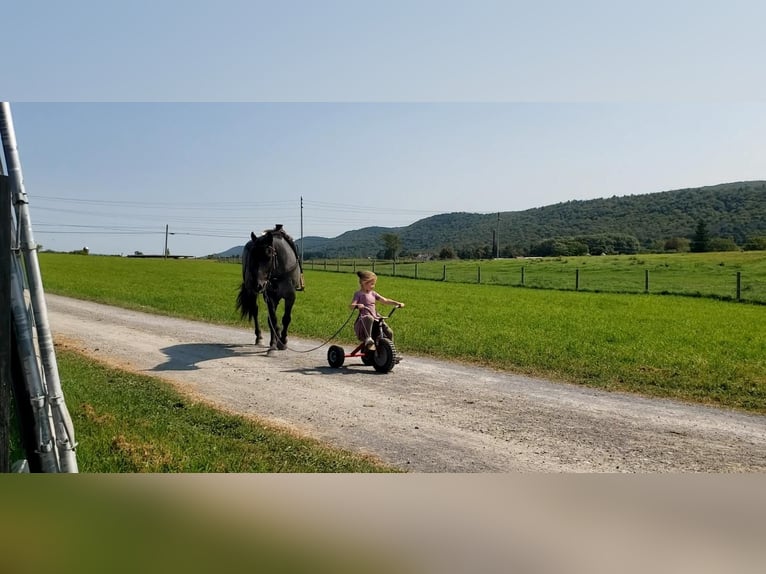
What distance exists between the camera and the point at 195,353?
7043 mm

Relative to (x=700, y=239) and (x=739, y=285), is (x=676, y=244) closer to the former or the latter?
(x=700, y=239)

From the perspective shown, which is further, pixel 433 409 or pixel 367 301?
pixel 367 301

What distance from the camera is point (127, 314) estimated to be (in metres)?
8.15

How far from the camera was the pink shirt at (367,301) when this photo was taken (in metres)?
6.58

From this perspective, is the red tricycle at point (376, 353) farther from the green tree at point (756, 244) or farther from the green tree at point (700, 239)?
the green tree at point (756, 244)

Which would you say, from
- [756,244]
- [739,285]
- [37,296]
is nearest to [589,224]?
[756,244]

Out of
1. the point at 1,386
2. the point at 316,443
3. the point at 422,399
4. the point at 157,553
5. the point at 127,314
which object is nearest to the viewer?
the point at 1,386

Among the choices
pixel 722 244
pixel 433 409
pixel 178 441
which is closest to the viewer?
pixel 178 441

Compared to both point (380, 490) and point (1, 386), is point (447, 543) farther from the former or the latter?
point (1, 386)

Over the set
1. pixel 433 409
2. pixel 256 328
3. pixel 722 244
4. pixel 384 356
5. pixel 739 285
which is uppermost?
pixel 722 244

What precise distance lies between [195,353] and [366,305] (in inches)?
76.8

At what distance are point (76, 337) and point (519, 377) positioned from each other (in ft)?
16.1

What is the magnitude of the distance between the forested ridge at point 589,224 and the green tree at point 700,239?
0.04 m

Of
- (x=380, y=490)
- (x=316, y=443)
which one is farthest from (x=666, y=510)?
(x=316, y=443)
